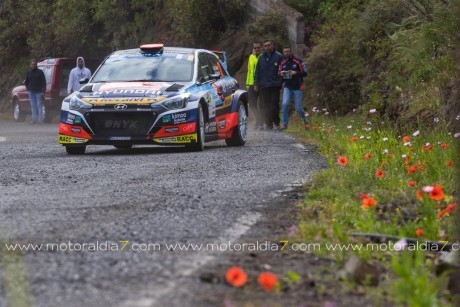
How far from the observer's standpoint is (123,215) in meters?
7.27

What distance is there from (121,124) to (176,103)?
0.79 metres

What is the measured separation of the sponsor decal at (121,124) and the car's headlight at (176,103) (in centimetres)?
48

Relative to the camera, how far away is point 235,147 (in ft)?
54.0

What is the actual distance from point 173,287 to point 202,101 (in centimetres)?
1096

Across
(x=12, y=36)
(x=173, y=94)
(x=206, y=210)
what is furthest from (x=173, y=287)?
(x=12, y=36)

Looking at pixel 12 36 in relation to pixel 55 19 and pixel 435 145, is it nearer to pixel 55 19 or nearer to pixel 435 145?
pixel 55 19

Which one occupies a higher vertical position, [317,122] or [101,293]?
[101,293]

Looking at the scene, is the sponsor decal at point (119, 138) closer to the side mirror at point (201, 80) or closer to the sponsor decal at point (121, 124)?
the sponsor decal at point (121, 124)

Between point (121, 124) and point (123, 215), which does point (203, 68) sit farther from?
point (123, 215)

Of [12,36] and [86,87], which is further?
[12,36]

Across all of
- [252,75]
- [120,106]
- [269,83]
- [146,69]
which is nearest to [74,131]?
[120,106]

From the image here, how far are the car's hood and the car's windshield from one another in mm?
386

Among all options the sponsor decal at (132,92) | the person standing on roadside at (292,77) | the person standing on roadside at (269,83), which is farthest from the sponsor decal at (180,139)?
the person standing on roadside at (269,83)

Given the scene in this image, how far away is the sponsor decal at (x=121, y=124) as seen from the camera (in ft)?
49.4
